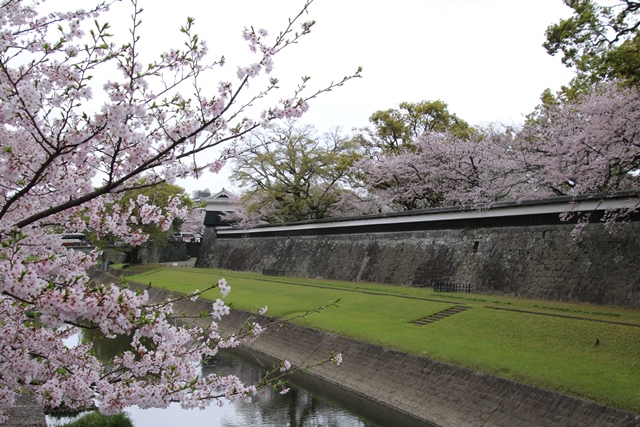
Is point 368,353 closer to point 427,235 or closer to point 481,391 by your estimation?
point 481,391

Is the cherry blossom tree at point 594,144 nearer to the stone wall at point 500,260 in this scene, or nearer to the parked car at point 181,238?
the stone wall at point 500,260

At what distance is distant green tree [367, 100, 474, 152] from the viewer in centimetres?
3167

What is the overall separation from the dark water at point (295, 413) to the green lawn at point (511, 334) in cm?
158

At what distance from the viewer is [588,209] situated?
15.3 m

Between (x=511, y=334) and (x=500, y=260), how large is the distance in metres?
6.26

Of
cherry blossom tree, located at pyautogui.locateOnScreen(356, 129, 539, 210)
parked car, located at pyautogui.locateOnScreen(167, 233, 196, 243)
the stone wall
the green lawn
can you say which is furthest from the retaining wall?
parked car, located at pyautogui.locateOnScreen(167, 233, 196, 243)

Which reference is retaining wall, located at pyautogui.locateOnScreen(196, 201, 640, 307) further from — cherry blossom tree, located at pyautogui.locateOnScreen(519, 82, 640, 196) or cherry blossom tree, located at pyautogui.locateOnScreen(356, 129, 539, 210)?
Result: cherry blossom tree, located at pyautogui.locateOnScreen(356, 129, 539, 210)


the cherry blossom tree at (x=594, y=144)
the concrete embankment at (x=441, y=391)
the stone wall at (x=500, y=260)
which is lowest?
the concrete embankment at (x=441, y=391)

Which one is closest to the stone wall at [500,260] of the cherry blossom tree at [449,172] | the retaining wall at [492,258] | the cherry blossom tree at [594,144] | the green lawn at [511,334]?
the retaining wall at [492,258]

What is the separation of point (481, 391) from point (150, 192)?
27.2 m

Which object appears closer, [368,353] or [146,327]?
[146,327]

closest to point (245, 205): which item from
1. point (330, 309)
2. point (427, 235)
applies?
point (427, 235)

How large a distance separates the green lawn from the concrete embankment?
23cm

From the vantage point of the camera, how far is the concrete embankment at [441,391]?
8.55m
